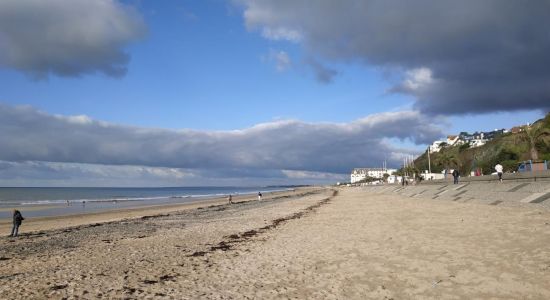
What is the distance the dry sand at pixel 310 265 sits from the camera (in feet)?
28.8

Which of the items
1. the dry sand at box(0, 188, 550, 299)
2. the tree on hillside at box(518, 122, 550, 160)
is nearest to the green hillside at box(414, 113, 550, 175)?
the tree on hillside at box(518, 122, 550, 160)

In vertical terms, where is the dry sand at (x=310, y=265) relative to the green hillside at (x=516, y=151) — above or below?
below

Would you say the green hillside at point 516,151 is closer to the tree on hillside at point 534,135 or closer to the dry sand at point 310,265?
the tree on hillside at point 534,135

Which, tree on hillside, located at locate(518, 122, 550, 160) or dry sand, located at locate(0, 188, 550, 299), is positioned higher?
tree on hillside, located at locate(518, 122, 550, 160)

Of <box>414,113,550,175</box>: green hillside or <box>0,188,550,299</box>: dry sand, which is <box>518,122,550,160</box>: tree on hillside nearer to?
<box>414,113,550,175</box>: green hillside

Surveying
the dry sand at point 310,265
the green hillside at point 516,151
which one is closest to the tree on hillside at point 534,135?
the green hillside at point 516,151

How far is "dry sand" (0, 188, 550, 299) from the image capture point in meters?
8.78

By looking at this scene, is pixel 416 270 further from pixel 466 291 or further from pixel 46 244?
pixel 46 244

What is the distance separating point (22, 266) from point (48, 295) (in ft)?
16.2

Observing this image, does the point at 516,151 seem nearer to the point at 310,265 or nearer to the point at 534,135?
the point at 534,135

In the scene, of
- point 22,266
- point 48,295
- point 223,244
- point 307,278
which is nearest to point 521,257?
point 307,278

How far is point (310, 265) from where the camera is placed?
11383 mm

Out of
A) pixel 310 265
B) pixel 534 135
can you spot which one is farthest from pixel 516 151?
pixel 310 265

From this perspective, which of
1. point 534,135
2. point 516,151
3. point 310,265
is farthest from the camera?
point 516,151
